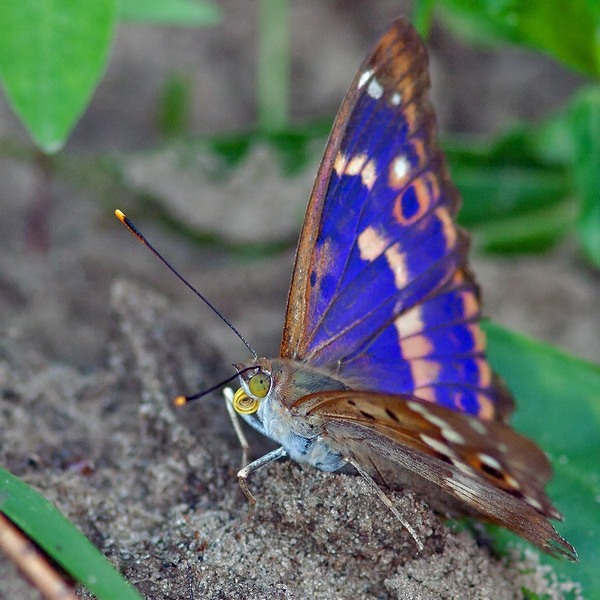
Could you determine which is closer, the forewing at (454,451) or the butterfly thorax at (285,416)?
the forewing at (454,451)

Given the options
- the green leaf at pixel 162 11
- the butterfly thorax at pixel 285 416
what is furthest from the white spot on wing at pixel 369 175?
the green leaf at pixel 162 11

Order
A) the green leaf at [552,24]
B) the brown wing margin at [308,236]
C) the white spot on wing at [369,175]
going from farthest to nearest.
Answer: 1. the green leaf at [552,24]
2. the white spot on wing at [369,175]
3. the brown wing margin at [308,236]

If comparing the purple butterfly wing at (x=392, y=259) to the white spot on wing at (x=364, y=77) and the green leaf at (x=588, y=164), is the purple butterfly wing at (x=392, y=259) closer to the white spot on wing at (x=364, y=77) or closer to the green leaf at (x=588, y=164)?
the white spot on wing at (x=364, y=77)

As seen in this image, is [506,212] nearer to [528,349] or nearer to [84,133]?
[528,349]

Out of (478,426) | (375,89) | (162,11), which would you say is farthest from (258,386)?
(162,11)

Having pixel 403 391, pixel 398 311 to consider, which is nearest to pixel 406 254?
pixel 398 311

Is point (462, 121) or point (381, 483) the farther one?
point (462, 121)

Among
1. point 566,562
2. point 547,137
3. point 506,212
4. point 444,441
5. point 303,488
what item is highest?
point 547,137
